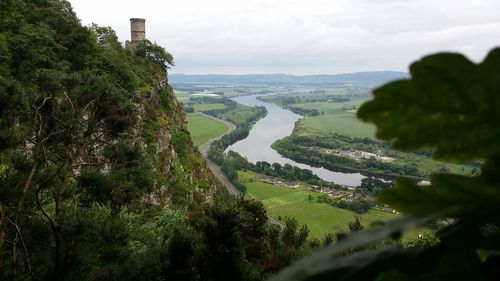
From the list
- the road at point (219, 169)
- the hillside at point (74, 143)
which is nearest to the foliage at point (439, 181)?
the hillside at point (74, 143)

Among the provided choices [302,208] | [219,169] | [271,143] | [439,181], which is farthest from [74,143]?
[271,143]

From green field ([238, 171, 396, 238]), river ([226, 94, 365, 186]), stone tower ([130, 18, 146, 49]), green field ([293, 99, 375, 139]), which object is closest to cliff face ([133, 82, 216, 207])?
stone tower ([130, 18, 146, 49])

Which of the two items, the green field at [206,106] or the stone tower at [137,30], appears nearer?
the stone tower at [137,30]

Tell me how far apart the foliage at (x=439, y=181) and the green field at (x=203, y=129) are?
102 metres

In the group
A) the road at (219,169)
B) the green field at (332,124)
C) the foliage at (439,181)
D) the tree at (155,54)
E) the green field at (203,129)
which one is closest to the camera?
the foliage at (439,181)

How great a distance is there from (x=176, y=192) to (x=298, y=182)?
58.1 meters

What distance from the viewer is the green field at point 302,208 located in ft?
220

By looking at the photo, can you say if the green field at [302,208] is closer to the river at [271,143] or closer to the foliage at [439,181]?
the river at [271,143]

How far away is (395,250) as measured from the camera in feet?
2.21

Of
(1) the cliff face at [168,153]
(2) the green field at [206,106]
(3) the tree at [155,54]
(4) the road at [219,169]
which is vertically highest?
(3) the tree at [155,54]

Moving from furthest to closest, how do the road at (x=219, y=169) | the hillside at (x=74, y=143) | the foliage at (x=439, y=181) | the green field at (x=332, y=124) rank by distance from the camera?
the green field at (x=332, y=124) < the road at (x=219, y=169) < the hillside at (x=74, y=143) < the foliage at (x=439, y=181)

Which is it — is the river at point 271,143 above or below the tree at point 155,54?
below

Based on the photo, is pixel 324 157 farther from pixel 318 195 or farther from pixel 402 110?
pixel 402 110

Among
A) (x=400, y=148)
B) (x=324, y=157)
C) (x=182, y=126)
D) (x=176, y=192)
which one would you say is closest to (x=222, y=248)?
(x=400, y=148)
